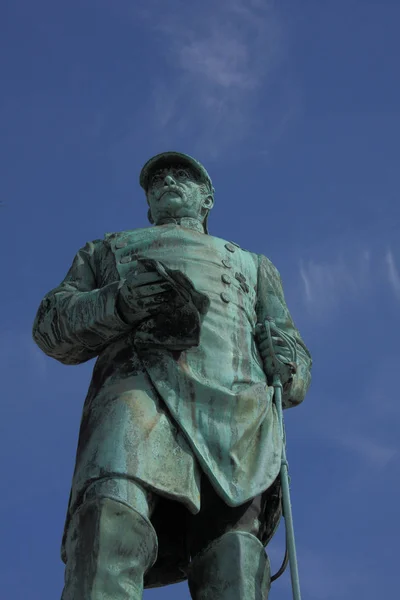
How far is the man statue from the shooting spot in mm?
8477

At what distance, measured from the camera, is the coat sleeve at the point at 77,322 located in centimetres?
955

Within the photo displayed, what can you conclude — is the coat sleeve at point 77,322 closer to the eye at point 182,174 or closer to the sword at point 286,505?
the sword at point 286,505

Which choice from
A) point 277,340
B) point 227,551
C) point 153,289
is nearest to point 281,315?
point 277,340

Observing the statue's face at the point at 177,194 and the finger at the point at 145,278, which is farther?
the statue's face at the point at 177,194

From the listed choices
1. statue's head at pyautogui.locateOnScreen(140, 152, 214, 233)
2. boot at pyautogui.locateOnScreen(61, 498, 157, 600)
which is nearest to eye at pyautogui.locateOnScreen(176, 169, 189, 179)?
statue's head at pyautogui.locateOnScreen(140, 152, 214, 233)

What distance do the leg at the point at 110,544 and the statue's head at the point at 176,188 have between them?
10.4 ft

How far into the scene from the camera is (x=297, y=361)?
10.2m

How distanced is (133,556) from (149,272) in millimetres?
2129

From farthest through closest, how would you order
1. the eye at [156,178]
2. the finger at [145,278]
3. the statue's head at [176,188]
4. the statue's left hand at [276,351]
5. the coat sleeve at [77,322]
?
the eye at [156,178]
the statue's head at [176,188]
the statue's left hand at [276,351]
the coat sleeve at [77,322]
the finger at [145,278]

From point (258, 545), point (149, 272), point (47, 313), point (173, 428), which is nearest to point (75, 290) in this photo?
point (47, 313)

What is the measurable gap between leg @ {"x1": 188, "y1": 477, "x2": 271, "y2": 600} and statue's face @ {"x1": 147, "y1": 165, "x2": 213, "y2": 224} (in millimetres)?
2819

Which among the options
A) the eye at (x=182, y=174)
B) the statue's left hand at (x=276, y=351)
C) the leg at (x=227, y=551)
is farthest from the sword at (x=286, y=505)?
the eye at (x=182, y=174)

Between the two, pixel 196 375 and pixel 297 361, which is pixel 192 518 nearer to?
pixel 196 375

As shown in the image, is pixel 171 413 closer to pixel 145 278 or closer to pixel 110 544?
pixel 145 278
